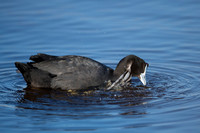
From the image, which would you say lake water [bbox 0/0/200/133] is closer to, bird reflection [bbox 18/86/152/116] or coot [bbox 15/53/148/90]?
bird reflection [bbox 18/86/152/116]

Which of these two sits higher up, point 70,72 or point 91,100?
point 70,72

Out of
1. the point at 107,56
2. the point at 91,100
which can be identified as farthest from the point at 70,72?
the point at 107,56

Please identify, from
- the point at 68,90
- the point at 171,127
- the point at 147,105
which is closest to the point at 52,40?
the point at 68,90

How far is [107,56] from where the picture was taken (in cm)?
911

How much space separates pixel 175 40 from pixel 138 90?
302 cm

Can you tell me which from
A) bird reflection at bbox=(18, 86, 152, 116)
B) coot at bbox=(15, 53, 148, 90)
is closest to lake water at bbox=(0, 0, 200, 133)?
bird reflection at bbox=(18, 86, 152, 116)

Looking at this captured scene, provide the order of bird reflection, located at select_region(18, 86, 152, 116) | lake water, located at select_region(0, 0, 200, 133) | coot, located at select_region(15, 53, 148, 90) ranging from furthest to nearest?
coot, located at select_region(15, 53, 148, 90) → bird reflection, located at select_region(18, 86, 152, 116) → lake water, located at select_region(0, 0, 200, 133)

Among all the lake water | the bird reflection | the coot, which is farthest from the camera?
the coot

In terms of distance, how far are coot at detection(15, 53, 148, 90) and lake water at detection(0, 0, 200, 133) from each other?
9.7 inches

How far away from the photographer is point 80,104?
20.6 feet

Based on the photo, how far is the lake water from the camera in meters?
5.57

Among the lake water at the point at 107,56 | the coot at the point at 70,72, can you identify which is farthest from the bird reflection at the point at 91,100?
the coot at the point at 70,72

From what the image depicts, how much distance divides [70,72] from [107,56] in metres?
2.03

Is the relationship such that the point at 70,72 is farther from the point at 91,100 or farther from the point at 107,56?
the point at 107,56
